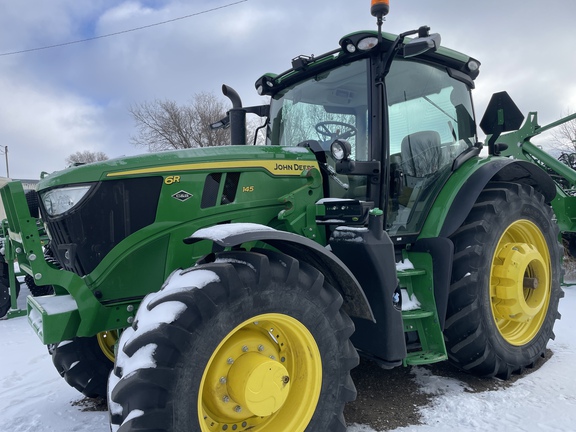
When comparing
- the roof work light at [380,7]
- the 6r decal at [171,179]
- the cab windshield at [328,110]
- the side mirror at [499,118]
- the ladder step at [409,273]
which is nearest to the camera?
the 6r decal at [171,179]

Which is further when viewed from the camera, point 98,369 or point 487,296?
point 487,296

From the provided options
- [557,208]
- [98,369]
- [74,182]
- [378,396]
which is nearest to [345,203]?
[378,396]

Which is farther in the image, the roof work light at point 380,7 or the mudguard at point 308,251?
the roof work light at point 380,7

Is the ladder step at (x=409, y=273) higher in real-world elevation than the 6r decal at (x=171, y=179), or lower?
lower

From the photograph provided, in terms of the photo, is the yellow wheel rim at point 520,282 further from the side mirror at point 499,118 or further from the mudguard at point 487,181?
the side mirror at point 499,118

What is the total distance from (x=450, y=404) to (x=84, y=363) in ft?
8.11

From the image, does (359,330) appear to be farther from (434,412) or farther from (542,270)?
(542,270)

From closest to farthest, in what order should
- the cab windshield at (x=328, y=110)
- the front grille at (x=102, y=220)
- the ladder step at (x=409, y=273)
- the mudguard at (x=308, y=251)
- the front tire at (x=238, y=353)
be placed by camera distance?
1. the front tire at (x=238, y=353)
2. the mudguard at (x=308, y=251)
3. the front grille at (x=102, y=220)
4. the ladder step at (x=409, y=273)
5. the cab windshield at (x=328, y=110)

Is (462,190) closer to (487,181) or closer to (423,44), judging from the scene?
(487,181)

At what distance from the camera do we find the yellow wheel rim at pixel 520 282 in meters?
3.43

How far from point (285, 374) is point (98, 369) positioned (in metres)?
1.63

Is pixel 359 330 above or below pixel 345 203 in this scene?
below

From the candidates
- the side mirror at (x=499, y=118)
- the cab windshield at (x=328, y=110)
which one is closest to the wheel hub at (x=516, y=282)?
the side mirror at (x=499, y=118)

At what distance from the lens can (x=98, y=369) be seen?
303cm
